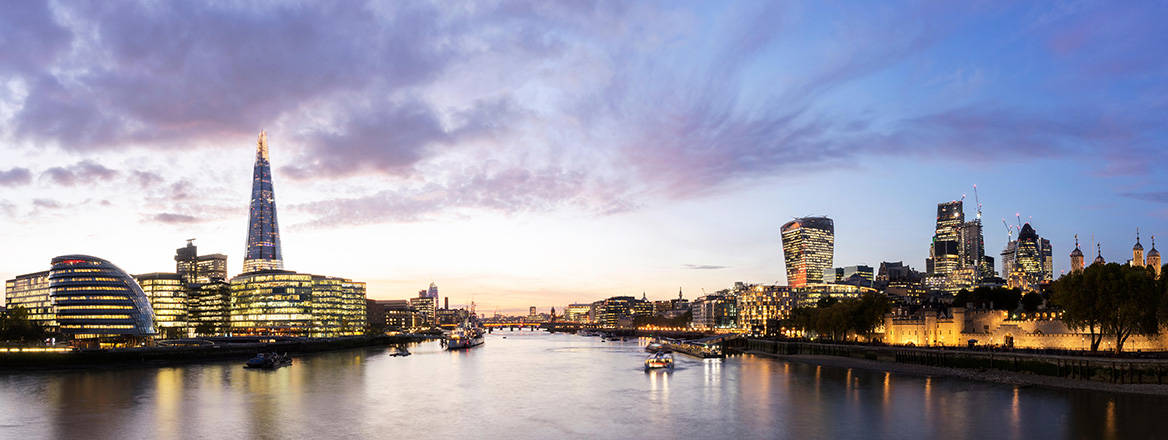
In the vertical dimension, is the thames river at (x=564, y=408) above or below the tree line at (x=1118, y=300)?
below

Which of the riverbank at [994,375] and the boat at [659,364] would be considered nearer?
the riverbank at [994,375]

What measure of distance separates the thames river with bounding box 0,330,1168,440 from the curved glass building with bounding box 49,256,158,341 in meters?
66.8

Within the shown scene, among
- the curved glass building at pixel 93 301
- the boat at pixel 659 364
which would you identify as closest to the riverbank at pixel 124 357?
the curved glass building at pixel 93 301

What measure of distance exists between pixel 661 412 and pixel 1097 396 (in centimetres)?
3484

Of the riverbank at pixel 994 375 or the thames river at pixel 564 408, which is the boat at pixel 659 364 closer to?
the thames river at pixel 564 408

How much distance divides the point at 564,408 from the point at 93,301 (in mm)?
137799

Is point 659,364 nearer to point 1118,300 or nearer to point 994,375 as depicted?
point 994,375

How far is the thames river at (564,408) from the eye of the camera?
51.0 metres

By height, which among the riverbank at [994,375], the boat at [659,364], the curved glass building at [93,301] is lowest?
the boat at [659,364]

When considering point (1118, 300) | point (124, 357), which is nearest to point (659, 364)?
point (1118, 300)

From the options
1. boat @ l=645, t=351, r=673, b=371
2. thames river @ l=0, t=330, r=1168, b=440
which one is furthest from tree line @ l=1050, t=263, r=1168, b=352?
boat @ l=645, t=351, r=673, b=371

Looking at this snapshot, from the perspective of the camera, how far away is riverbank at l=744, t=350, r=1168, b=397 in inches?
2586

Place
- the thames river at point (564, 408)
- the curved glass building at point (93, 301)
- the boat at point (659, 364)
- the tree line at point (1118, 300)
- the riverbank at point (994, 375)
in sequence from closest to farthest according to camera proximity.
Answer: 1. the thames river at point (564, 408)
2. the riverbank at point (994, 375)
3. the tree line at point (1118, 300)
4. the boat at point (659, 364)
5. the curved glass building at point (93, 301)

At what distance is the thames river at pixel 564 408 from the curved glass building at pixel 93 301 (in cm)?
6685
